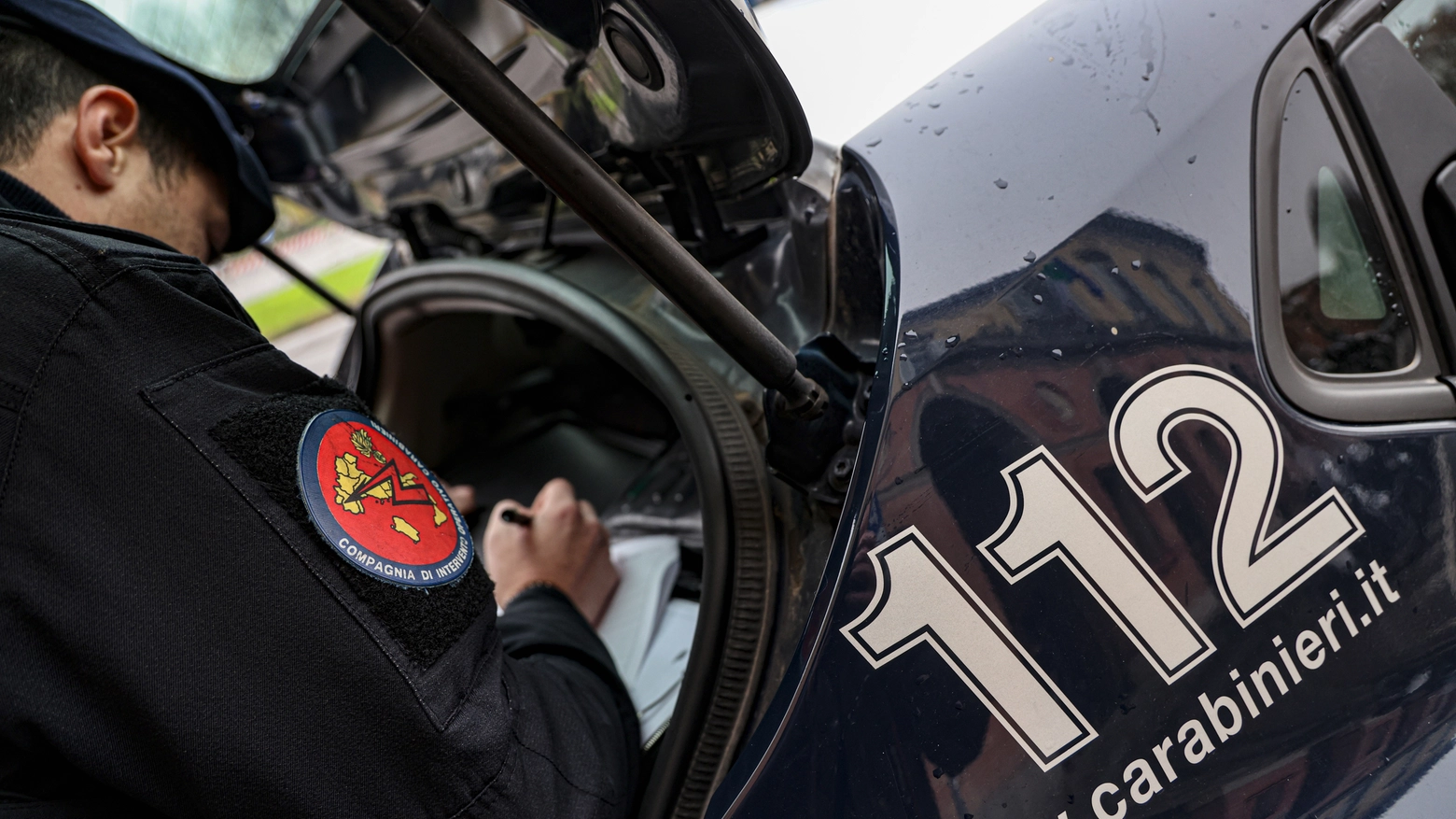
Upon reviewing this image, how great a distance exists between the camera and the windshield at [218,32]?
5.13 ft

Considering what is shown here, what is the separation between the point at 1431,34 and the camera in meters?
0.97

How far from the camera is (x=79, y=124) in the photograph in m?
1.00

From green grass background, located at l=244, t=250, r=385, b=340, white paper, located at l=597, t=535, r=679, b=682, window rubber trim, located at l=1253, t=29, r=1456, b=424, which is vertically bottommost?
green grass background, located at l=244, t=250, r=385, b=340

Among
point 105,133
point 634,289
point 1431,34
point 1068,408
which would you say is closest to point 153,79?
point 105,133

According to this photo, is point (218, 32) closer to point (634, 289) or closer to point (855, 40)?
point (634, 289)

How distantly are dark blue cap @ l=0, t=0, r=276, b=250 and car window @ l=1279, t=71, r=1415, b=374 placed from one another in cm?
118

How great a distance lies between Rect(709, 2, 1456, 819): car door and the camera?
2.42ft

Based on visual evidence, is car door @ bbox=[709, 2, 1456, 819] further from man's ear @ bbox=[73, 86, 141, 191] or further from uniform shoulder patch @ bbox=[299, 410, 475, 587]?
man's ear @ bbox=[73, 86, 141, 191]

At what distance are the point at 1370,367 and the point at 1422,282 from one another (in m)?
0.11

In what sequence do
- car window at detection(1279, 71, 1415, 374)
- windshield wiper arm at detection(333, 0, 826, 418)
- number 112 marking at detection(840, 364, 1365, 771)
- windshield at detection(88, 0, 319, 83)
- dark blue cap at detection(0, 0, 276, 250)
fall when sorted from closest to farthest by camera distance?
windshield wiper arm at detection(333, 0, 826, 418) < number 112 marking at detection(840, 364, 1365, 771) < car window at detection(1279, 71, 1415, 374) < dark blue cap at detection(0, 0, 276, 250) < windshield at detection(88, 0, 319, 83)

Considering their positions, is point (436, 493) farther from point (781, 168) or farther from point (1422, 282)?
point (1422, 282)

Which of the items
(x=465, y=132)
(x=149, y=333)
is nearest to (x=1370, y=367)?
(x=149, y=333)

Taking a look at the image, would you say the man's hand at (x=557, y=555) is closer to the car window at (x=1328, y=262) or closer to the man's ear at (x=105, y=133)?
the man's ear at (x=105, y=133)

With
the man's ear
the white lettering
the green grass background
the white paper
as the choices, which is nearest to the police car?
the white lettering
